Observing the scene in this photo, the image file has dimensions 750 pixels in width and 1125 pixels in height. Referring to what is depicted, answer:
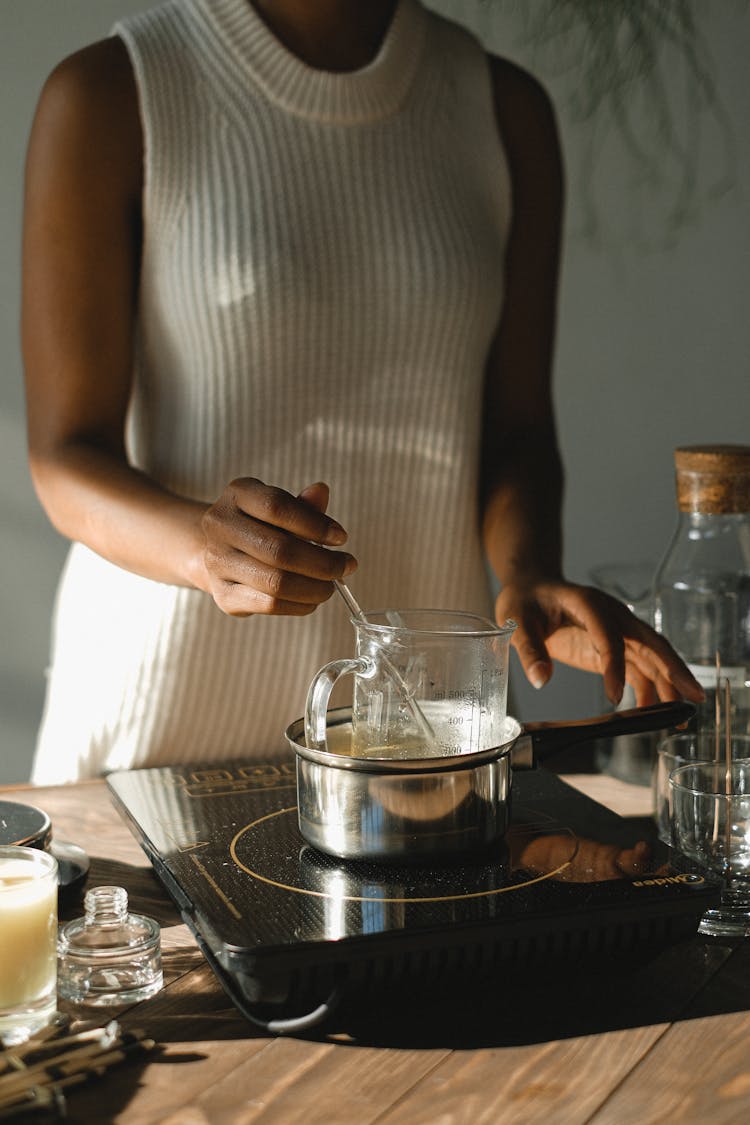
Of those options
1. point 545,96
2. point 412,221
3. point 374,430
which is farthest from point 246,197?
point 545,96

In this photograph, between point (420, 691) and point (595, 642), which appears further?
point (595, 642)

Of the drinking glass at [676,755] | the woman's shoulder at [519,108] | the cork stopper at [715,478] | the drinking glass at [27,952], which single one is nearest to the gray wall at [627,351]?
the woman's shoulder at [519,108]

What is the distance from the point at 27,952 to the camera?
801mm

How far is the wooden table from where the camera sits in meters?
0.74

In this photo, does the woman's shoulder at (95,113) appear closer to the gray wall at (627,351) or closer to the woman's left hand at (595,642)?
the woman's left hand at (595,642)

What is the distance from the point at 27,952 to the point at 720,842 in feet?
1.70

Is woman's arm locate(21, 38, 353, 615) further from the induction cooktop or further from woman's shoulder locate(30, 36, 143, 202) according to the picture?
the induction cooktop

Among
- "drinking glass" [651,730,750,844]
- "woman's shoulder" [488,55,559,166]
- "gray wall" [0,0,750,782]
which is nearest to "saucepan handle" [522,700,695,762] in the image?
"drinking glass" [651,730,750,844]

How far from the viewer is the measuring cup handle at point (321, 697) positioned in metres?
0.90

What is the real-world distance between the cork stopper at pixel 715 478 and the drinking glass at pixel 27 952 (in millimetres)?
801

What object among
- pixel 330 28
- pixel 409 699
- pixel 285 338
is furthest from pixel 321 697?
pixel 330 28

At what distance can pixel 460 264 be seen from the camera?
5.21ft

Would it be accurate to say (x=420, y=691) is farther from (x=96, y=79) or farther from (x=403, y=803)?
(x=96, y=79)

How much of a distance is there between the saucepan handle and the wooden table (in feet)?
0.57
